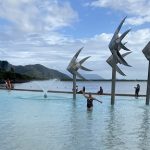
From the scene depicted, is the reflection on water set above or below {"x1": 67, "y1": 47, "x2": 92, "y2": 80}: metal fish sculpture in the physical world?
below

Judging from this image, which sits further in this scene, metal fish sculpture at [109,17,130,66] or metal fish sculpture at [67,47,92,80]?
metal fish sculpture at [67,47,92,80]

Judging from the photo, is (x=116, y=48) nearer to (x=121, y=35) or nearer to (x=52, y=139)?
(x=121, y=35)

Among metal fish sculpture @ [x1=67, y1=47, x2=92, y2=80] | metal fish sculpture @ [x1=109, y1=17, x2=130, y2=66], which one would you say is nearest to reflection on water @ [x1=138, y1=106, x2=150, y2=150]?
metal fish sculpture @ [x1=109, y1=17, x2=130, y2=66]

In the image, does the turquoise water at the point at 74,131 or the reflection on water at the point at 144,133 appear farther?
the reflection on water at the point at 144,133

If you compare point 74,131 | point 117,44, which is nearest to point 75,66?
point 117,44

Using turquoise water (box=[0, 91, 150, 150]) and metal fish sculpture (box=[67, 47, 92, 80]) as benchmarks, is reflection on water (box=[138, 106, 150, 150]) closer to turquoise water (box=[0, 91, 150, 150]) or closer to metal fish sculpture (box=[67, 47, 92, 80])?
turquoise water (box=[0, 91, 150, 150])

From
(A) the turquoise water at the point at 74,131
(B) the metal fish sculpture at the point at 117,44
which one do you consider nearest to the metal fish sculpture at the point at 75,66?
(B) the metal fish sculpture at the point at 117,44

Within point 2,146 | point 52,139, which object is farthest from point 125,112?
point 2,146

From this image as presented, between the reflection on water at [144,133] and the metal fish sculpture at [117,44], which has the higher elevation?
the metal fish sculpture at [117,44]

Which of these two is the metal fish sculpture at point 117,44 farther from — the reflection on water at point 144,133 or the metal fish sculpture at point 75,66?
the metal fish sculpture at point 75,66

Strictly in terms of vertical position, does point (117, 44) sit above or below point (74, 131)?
above

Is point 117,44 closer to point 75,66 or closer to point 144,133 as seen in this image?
point 75,66

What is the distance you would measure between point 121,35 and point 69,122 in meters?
12.8

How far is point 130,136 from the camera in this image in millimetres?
→ 20203
